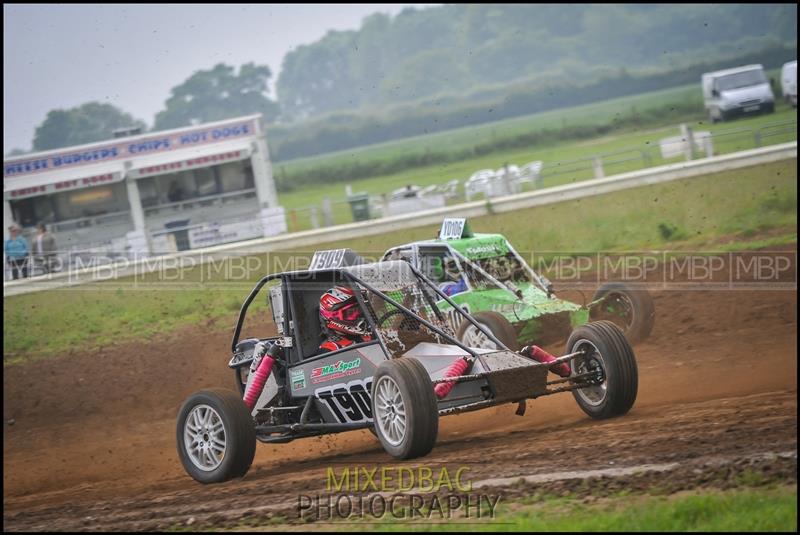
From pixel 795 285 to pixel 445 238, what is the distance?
4764 millimetres

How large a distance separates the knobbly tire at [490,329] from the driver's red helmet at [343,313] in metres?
2.46

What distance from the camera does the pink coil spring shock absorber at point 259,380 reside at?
8.77 m

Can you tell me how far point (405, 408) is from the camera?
711 cm

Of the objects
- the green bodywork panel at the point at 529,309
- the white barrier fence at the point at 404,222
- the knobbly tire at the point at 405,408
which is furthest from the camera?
the white barrier fence at the point at 404,222

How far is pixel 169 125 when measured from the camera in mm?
75000

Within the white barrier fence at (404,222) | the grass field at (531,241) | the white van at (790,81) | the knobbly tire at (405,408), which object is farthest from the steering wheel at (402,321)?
the white van at (790,81)

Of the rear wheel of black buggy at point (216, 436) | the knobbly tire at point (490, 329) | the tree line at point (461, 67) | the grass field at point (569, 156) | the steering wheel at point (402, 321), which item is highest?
the tree line at point (461, 67)

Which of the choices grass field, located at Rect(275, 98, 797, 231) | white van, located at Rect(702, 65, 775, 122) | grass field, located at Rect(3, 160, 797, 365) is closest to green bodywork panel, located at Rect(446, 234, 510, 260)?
grass field, located at Rect(3, 160, 797, 365)

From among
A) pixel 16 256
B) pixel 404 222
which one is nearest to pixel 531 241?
pixel 404 222

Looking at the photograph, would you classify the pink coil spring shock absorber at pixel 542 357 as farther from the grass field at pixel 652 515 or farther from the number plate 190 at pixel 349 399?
the grass field at pixel 652 515

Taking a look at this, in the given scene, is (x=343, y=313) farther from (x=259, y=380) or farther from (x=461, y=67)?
(x=461, y=67)

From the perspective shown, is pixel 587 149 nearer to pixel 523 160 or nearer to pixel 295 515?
pixel 523 160

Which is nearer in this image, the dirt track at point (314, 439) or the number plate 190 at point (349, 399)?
the dirt track at point (314, 439)

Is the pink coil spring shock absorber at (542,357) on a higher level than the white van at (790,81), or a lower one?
lower
